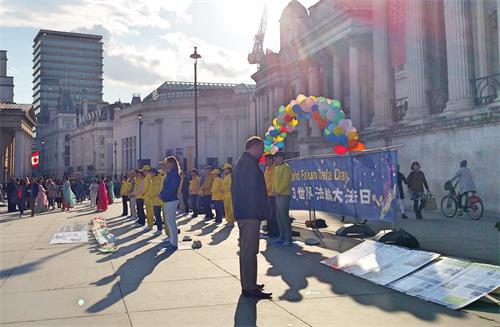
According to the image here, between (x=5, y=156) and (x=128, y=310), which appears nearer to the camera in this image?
(x=128, y=310)

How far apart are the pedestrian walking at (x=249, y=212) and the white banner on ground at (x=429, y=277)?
1.98 metres

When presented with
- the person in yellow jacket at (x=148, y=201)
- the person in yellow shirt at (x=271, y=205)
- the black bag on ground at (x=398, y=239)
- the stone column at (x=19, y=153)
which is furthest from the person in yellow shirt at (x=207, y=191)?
the stone column at (x=19, y=153)

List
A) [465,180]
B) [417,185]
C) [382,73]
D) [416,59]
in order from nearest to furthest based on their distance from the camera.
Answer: [465,180], [417,185], [416,59], [382,73]

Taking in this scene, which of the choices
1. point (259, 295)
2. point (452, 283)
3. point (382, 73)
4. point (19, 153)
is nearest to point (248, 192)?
point (259, 295)

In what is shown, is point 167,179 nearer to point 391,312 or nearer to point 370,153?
point 370,153

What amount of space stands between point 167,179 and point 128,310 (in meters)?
5.51

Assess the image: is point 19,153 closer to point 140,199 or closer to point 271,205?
point 140,199

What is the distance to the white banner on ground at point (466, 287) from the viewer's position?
18.8ft

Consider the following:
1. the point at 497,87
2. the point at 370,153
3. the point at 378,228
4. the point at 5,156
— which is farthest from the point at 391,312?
the point at 5,156

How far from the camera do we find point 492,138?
15.9m

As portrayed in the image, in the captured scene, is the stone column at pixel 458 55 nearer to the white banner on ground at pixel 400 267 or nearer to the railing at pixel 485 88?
the railing at pixel 485 88

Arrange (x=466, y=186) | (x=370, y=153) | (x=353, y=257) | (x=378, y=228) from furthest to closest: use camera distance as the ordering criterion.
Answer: (x=466, y=186), (x=378, y=228), (x=370, y=153), (x=353, y=257)

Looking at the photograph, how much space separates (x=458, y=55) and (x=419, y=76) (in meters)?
2.92

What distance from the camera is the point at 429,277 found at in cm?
662
